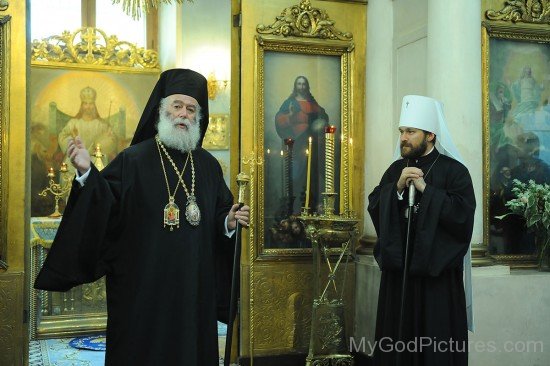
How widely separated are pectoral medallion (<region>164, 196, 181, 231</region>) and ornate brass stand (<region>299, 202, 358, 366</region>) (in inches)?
74.9

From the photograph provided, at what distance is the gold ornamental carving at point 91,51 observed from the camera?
10078 millimetres

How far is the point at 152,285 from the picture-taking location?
3.91 meters

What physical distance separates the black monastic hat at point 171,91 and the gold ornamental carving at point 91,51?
20.6ft

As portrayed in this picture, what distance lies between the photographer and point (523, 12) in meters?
6.00

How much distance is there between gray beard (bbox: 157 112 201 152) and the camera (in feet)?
13.4

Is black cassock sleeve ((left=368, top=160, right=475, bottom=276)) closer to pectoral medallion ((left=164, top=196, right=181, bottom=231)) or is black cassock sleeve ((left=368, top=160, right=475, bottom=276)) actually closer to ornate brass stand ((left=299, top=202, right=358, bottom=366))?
ornate brass stand ((left=299, top=202, right=358, bottom=366))

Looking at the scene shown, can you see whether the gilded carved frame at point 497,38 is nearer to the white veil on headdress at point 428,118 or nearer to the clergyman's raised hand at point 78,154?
the white veil on headdress at point 428,118

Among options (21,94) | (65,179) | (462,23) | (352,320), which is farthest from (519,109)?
(65,179)

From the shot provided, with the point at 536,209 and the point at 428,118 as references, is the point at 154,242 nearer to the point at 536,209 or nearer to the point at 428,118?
the point at 428,118

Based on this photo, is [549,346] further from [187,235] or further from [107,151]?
[107,151]

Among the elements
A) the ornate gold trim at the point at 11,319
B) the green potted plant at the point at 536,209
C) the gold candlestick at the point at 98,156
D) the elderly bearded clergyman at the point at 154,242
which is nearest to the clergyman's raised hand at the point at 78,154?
the elderly bearded clergyman at the point at 154,242

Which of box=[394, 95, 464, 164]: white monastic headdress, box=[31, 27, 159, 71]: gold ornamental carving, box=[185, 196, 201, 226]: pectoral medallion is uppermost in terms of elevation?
box=[31, 27, 159, 71]: gold ornamental carving

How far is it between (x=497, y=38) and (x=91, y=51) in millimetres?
6370

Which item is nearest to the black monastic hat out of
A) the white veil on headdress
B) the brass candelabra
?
the white veil on headdress
